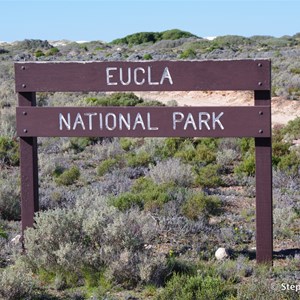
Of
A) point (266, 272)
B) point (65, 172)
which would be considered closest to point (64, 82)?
point (266, 272)

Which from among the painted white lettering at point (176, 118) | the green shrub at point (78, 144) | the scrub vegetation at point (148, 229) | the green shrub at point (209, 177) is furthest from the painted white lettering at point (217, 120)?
the green shrub at point (78, 144)

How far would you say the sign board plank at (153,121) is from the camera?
22.3ft

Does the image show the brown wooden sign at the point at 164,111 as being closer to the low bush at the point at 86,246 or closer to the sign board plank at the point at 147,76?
the sign board plank at the point at 147,76

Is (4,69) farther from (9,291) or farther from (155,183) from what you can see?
(9,291)

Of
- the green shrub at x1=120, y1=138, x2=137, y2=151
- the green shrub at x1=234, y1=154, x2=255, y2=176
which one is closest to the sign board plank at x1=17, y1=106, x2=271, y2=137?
the green shrub at x1=234, y1=154, x2=255, y2=176

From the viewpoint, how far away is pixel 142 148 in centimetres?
1376

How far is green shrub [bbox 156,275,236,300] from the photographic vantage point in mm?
5417

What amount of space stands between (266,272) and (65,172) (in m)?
5.73

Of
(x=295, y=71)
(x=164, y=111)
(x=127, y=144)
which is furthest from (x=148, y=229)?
(x=295, y=71)

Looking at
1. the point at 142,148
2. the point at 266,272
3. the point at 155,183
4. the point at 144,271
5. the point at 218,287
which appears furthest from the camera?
the point at 142,148

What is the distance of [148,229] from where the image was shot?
6621 millimetres

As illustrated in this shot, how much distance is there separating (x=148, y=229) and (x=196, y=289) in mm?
1165

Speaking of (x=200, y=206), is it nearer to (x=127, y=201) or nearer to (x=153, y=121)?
(x=127, y=201)

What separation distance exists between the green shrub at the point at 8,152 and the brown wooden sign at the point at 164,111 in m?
5.99
